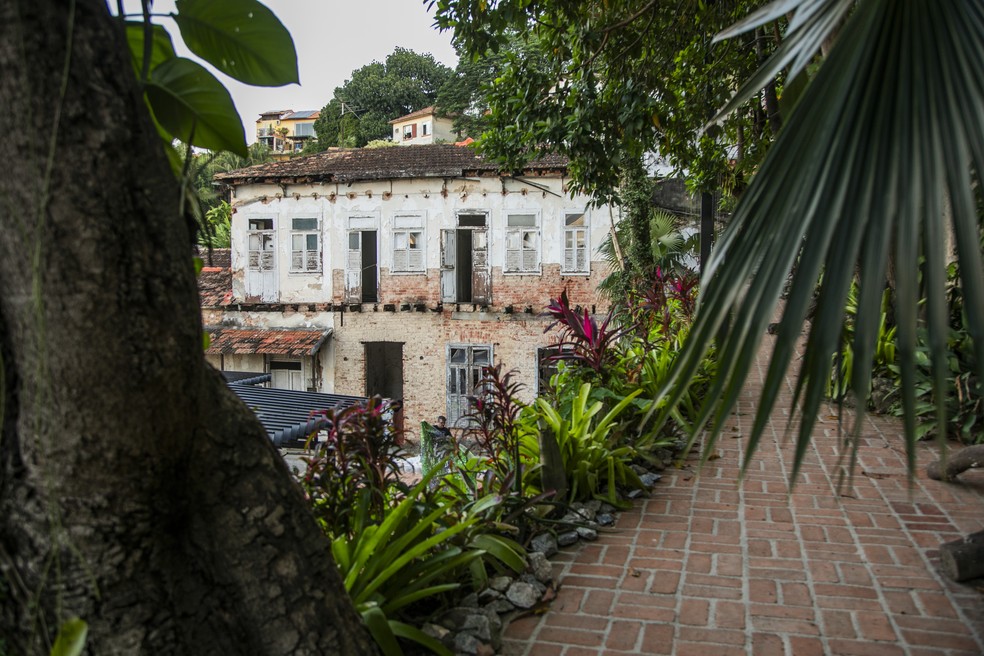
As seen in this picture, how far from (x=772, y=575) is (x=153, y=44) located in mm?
3163

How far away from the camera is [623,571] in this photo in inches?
145

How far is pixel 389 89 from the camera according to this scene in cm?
4866

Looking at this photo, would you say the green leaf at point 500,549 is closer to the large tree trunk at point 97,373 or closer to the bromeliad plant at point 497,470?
the bromeliad plant at point 497,470

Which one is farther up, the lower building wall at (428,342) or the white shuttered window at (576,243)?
the white shuttered window at (576,243)

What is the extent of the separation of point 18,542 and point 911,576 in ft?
11.2

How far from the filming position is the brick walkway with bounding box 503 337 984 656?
9.84 feet

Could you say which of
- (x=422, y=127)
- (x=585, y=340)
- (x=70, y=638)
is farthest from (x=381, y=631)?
(x=422, y=127)

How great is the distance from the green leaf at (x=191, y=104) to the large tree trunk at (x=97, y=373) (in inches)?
9.2

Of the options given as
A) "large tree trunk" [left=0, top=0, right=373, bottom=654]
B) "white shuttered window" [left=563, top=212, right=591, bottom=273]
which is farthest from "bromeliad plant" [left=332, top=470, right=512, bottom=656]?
"white shuttered window" [left=563, top=212, right=591, bottom=273]

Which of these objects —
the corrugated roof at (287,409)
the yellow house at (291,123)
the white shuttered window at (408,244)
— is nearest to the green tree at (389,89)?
the yellow house at (291,123)

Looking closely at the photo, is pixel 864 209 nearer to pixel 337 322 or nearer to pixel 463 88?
pixel 337 322

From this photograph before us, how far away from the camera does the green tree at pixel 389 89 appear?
154 ft

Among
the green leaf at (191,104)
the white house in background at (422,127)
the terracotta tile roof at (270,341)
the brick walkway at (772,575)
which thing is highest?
the white house in background at (422,127)

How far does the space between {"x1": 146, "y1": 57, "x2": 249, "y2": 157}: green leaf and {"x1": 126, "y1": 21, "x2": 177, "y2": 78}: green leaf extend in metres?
0.06
